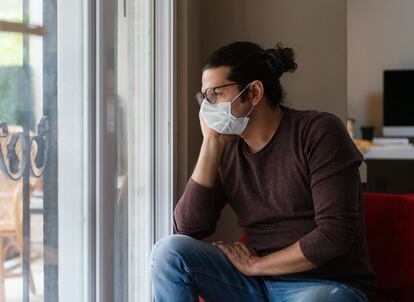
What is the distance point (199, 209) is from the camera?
5.11 feet

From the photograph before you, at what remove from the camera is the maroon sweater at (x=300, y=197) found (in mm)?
1317

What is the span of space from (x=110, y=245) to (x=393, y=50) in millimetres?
3780

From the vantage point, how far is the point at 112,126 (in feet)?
4.69

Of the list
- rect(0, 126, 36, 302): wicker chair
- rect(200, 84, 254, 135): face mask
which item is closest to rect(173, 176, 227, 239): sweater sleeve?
rect(200, 84, 254, 135): face mask

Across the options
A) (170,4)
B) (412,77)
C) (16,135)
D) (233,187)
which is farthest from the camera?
(412,77)

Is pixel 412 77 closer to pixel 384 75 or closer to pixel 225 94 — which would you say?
pixel 384 75

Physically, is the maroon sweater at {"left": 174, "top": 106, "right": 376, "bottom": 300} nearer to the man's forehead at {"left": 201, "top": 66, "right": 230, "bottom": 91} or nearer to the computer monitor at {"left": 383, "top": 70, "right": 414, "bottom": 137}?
the man's forehead at {"left": 201, "top": 66, "right": 230, "bottom": 91}

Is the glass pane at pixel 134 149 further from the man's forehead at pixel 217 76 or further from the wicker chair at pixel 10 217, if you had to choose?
the wicker chair at pixel 10 217

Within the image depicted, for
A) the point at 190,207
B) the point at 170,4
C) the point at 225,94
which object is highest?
the point at 170,4

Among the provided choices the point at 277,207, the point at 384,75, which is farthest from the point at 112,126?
the point at 384,75

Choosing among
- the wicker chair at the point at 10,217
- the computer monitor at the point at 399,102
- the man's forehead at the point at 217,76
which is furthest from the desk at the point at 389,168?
the wicker chair at the point at 10,217

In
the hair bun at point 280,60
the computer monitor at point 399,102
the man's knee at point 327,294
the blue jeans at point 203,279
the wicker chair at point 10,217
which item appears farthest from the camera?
the computer monitor at point 399,102

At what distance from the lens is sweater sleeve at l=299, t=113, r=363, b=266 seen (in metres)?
1.31

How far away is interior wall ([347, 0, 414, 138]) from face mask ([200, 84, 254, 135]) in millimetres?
3381
